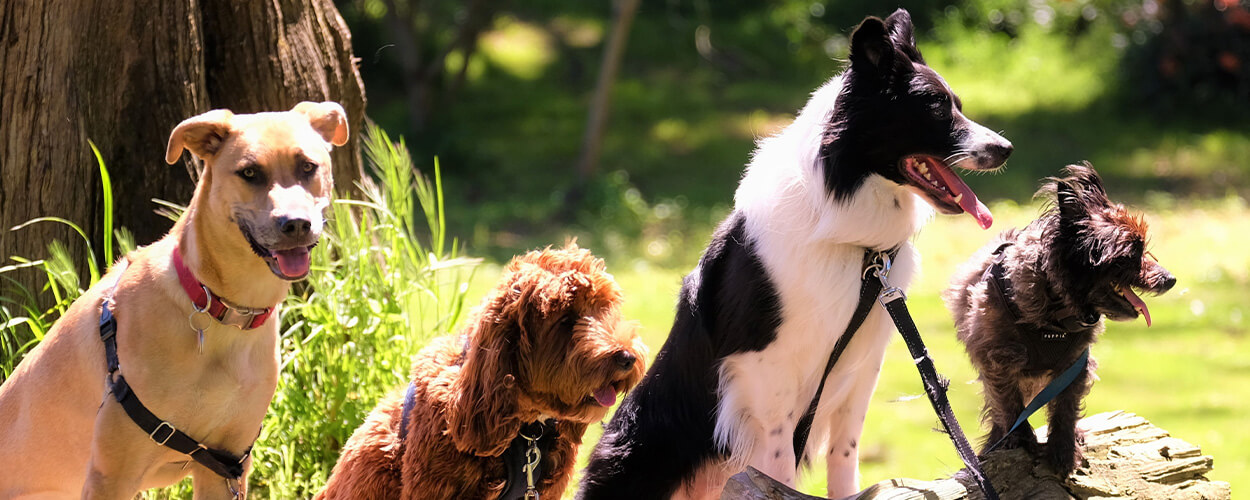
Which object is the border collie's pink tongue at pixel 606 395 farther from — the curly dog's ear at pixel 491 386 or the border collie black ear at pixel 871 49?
the border collie black ear at pixel 871 49

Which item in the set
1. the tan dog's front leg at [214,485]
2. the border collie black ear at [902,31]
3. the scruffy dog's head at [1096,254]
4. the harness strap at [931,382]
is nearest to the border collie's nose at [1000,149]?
the scruffy dog's head at [1096,254]

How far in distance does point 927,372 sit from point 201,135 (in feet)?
7.44

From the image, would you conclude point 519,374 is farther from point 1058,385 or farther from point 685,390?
point 1058,385

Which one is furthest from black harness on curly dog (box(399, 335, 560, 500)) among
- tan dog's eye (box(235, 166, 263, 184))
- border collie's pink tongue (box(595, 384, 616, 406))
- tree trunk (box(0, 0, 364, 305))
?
tree trunk (box(0, 0, 364, 305))

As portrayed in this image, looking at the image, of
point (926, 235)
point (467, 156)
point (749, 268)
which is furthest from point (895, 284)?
point (467, 156)

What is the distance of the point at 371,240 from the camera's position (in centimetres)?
487

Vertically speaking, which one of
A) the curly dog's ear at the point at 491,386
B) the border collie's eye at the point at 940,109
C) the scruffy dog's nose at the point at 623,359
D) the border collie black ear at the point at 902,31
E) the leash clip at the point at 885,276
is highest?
the border collie black ear at the point at 902,31

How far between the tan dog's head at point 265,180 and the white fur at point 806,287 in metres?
1.34

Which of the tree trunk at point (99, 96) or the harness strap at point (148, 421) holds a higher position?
the tree trunk at point (99, 96)

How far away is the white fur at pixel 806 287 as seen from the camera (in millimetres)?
3168

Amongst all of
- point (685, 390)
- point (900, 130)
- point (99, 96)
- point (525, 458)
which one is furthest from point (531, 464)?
point (99, 96)

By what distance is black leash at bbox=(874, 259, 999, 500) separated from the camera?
306 centimetres

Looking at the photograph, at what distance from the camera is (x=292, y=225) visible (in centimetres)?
279

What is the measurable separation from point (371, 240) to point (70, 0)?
158 cm
